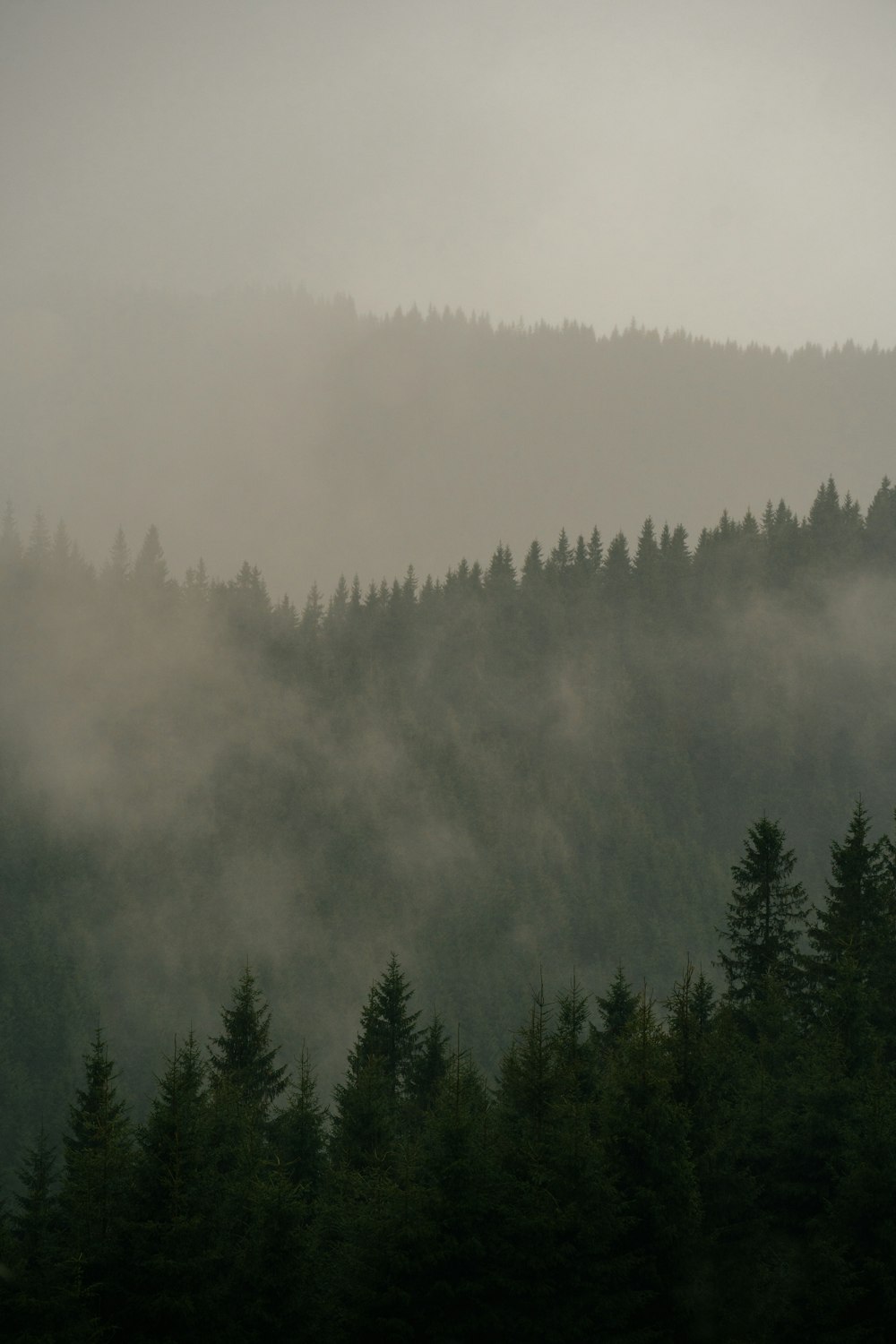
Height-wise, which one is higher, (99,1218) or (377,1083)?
(377,1083)

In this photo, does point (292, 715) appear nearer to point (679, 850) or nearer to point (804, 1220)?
point (679, 850)

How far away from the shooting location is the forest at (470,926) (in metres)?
20.5

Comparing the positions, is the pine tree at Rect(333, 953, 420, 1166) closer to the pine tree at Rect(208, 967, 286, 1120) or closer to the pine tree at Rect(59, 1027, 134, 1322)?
the pine tree at Rect(208, 967, 286, 1120)

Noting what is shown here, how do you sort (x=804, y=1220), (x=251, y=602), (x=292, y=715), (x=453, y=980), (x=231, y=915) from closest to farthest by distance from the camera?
(x=804, y=1220), (x=453, y=980), (x=231, y=915), (x=292, y=715), (x=251, y=602)

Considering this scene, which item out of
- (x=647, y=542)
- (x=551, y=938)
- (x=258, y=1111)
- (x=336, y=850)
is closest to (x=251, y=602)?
(x=336, y=850)

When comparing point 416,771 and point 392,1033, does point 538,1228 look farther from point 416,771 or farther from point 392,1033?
point 416,771

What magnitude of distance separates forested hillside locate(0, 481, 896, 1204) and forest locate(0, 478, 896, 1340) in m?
0.37

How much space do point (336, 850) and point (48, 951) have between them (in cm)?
2819

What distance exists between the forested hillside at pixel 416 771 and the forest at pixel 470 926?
366 mm

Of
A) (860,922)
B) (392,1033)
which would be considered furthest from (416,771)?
(860,922)

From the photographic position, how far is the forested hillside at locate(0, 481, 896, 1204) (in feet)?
313

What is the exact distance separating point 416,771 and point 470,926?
1895cm

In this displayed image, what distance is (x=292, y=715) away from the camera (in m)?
119

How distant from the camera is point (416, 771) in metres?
112
